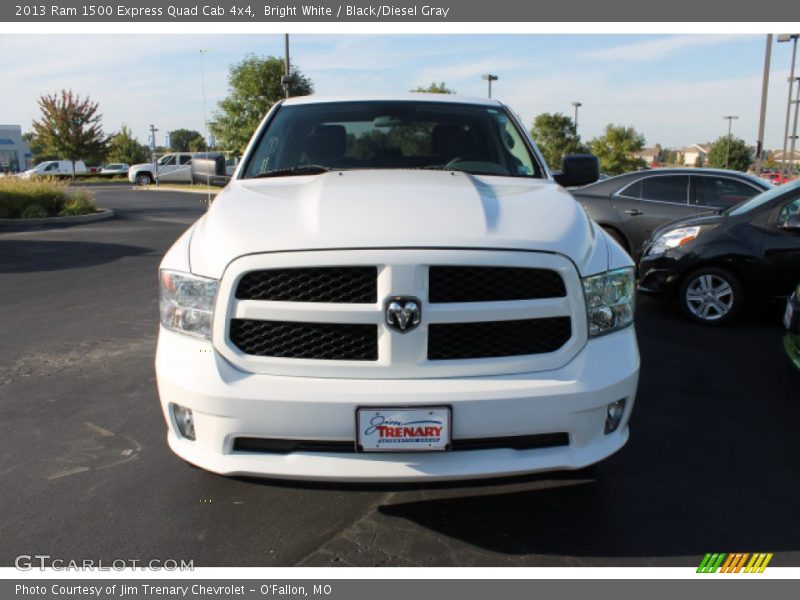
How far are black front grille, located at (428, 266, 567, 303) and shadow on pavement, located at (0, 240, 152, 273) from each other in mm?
8934

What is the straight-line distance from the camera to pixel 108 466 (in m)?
3.59

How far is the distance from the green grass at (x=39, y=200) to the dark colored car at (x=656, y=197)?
14.2m

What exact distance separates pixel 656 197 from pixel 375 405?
8.09 m

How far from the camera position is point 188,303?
2725 millimetres

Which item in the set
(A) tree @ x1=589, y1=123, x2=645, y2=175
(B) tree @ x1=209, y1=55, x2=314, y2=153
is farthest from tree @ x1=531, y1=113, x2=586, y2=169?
(B) tree @ x1=209, y1=55, x2=314, y2=153

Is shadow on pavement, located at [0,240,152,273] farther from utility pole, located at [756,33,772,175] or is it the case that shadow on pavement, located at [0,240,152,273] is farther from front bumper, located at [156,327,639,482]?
utility pole, located at [756,33,772,175]

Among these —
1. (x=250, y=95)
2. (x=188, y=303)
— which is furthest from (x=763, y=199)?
(x=250, y=95)

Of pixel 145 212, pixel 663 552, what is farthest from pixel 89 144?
pixel 663 552

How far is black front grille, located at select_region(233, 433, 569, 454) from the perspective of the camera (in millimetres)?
2555

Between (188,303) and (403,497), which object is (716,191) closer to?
(403,497)

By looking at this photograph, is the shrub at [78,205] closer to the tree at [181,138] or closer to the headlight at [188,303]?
the headlight at [188,303]

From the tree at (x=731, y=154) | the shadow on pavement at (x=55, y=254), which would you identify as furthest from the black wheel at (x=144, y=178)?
the tree at (x=731, y=154)

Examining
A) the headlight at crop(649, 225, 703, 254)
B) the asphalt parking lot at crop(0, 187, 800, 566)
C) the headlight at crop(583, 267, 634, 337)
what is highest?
the headlight at crop(583, 267, 634, 337)

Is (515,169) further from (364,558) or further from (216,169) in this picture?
(364,558)
